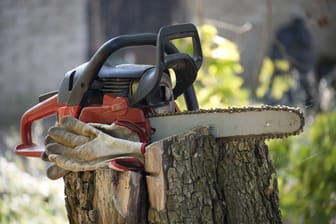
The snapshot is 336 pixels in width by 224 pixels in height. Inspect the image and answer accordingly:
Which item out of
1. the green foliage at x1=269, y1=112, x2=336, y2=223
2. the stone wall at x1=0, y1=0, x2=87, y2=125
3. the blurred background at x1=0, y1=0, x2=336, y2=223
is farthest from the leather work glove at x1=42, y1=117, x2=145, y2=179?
the stone wall at x1=0, y1=0, x2=87, y2=125

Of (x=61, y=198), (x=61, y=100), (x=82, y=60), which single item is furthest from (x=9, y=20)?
(x=61, y=100)

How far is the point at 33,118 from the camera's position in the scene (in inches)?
97.7

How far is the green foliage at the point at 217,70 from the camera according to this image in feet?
13.2

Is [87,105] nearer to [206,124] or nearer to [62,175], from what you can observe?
[62,175]

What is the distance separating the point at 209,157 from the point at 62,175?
0.47 metres

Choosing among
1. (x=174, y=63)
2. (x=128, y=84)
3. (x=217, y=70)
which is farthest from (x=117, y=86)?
(x=217, y=70)

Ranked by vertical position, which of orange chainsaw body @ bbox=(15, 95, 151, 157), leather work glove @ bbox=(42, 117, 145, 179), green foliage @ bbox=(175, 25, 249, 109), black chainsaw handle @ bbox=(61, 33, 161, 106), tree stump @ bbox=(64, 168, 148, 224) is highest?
green foliage @ bbox=(175, 25, 249, 109)

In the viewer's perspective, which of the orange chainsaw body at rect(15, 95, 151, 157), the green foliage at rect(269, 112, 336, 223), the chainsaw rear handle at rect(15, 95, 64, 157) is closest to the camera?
the orange chainsaw body at rect(15, 95, 151, 157)

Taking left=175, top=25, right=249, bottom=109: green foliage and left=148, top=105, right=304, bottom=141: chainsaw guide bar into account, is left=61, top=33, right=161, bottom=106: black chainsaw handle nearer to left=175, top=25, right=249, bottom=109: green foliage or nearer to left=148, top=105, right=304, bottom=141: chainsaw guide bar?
left=148, top=105, right=304, bottom=141: chainsaw guide bar

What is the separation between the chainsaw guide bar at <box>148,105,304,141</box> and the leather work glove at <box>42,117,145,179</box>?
141 millimetres

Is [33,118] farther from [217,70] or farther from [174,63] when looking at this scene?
[217,70]

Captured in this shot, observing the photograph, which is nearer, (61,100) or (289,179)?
(61,100)

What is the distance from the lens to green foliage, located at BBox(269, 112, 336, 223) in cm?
342

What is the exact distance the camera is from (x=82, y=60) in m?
10.7
